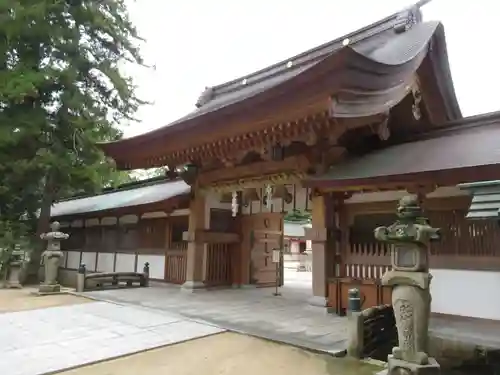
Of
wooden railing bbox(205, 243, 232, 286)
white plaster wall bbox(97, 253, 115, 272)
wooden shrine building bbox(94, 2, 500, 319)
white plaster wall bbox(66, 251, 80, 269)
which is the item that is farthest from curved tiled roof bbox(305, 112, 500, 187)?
white plaster wall bbox(66, 251, 80, 269)

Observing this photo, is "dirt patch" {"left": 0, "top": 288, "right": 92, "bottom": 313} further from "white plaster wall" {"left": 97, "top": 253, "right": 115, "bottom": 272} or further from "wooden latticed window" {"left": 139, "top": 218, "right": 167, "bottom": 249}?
"white plaster wall" {"left": 97, "top": 253, "right": 115, "bottom": 272}

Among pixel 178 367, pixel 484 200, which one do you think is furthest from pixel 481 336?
pixel 178 367

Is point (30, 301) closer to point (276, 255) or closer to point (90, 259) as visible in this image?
point (90, 259)

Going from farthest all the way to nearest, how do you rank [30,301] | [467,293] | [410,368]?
1. [30,301]
2. [467,293]
3. [410,368]

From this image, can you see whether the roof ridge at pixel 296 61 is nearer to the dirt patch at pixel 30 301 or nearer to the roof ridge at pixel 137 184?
the roof ridge at pixel 137 184

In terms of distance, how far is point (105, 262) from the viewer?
46.7ft

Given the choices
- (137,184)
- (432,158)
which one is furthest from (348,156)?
(137,184)

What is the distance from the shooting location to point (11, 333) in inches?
226

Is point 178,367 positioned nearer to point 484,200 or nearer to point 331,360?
point 331,360

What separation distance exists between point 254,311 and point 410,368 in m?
3.86

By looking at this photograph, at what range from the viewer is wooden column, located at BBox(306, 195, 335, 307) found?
731cm

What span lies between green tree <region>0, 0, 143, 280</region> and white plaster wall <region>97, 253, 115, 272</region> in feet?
6.87

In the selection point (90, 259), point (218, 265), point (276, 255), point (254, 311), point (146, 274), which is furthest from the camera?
point (90, 259)

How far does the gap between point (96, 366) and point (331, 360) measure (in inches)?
105
